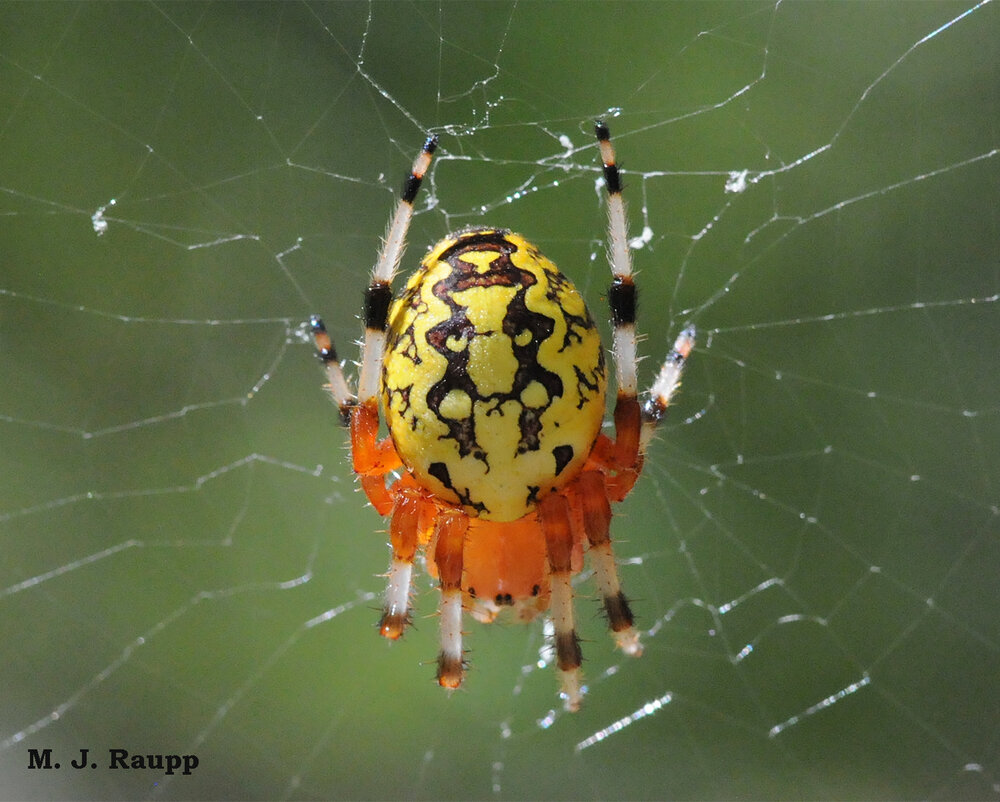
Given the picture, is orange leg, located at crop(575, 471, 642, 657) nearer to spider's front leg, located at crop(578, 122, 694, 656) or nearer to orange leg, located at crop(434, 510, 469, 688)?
spider's front leg, located at crop(578, 122, 694, 656)

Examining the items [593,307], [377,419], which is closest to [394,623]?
[377,419]

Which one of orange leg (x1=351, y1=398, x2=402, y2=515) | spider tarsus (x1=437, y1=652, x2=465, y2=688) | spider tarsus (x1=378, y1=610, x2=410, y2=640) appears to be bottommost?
spider tarsus (x1=437, y1=652, x2=465, y2=688)

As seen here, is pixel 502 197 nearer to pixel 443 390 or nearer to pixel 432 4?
pixel 432 4

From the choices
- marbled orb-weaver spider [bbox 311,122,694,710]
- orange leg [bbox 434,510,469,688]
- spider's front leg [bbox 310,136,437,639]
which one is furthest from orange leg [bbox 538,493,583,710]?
spider's front leg [bbox 310,136,437,639]

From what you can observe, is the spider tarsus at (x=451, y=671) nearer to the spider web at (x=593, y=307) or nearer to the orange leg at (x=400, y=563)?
the orange leg at (x=400, y=563)

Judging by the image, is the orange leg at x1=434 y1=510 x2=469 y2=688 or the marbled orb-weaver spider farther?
the orange leg at x1=434 y1=510 x2=469 y2=688

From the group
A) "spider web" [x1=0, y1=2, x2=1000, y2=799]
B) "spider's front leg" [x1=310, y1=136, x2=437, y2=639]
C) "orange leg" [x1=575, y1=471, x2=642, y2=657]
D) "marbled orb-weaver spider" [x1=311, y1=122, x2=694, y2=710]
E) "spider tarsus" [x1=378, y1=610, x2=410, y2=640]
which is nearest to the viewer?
"marbled orb-weaver spider" [x1=311, y1=122, x2=694, y2=710]

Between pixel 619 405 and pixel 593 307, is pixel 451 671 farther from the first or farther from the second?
pixel 593 307
